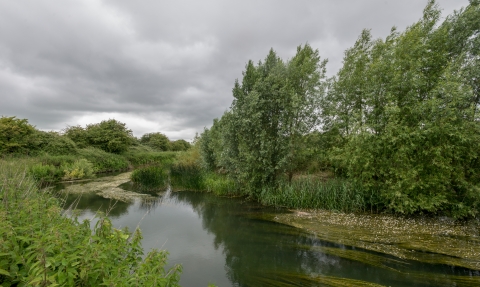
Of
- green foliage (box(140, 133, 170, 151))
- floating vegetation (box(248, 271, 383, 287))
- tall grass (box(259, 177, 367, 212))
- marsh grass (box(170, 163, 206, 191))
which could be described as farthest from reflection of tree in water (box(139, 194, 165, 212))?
green foliage (box(140, 133, 170, 151))

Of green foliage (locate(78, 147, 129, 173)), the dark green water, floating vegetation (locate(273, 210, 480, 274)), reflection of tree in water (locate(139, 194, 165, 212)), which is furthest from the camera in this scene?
green foliage (locate(78, 147, 129, 173))

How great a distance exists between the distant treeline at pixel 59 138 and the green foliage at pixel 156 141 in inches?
571

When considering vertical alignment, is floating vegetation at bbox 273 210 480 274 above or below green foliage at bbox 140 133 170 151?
below

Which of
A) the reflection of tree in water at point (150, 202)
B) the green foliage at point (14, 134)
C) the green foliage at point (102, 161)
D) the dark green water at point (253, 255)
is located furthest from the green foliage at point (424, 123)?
the green foliage at point (14, 134)

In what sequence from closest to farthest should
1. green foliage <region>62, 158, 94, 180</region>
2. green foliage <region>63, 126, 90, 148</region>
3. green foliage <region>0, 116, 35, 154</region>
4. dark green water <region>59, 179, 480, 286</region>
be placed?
1. dark green water <region>59, 179, 480, 286</region>
2. green foliage <region>62, 158, 94, 180</region>
3. green foliage <region>0, 116, 35, 154</region>
4. green foliage <region>63, 126, 90, 148</region>

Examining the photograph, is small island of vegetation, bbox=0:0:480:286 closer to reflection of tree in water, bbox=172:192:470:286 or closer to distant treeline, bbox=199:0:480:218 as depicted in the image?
distant treeline, bbox=199:0:480:218

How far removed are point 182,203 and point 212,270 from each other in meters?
6.82

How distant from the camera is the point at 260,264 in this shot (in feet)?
17.6

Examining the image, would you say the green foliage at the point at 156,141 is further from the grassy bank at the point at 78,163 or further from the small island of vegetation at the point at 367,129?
the small island of vegetation at the point at 367,129

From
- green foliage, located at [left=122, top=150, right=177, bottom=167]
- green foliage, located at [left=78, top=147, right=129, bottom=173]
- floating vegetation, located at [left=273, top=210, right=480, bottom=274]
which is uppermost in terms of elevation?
green foliage, located at [left=122, top=150, right=177, bottom=167]

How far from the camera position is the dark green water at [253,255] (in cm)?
462

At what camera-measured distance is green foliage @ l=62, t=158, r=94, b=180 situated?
15.7m

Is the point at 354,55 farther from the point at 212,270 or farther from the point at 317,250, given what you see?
the point at 212,270

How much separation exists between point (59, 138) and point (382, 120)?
26.2 metres
